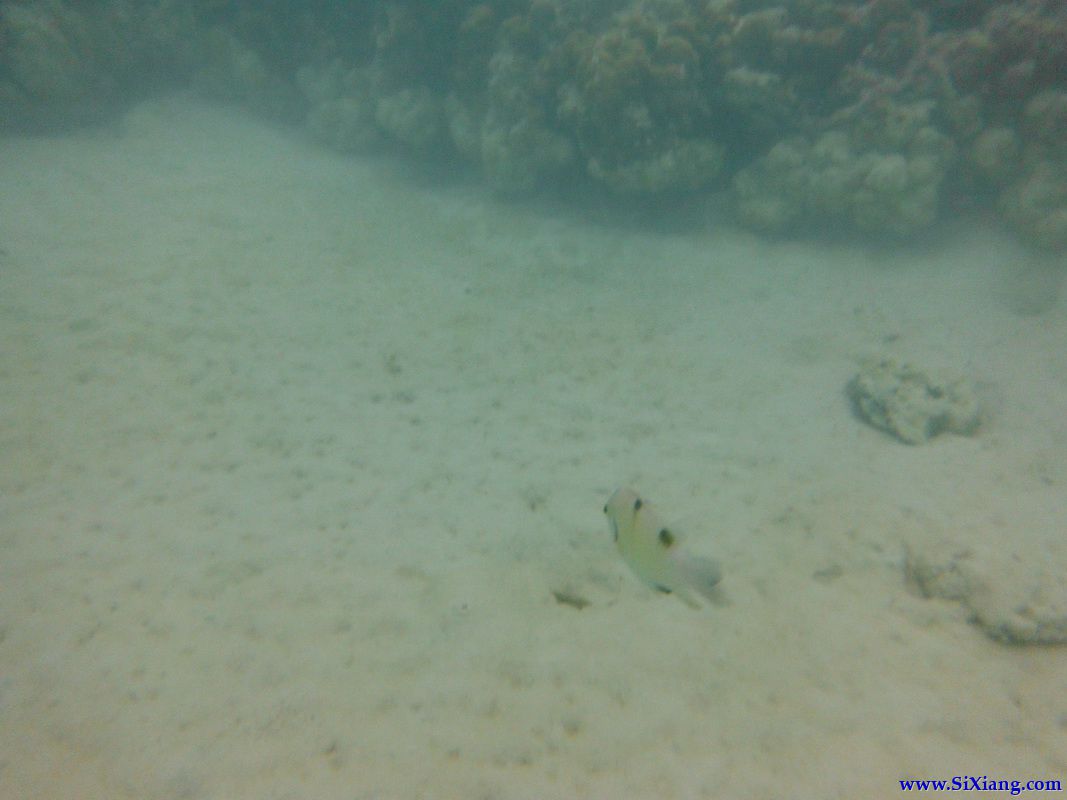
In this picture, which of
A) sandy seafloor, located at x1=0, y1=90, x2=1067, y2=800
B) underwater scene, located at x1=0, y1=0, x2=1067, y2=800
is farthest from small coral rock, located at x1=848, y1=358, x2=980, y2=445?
sandy seafloor, located at x1=0, y1=90, x2=1067, y2=800

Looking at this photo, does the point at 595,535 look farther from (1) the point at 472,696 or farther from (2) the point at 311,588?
(2) the point at 311,588

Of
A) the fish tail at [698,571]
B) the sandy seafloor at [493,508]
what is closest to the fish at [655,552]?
the fish tail at [698,571]

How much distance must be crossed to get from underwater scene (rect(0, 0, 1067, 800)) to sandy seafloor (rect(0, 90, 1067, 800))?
0.03m

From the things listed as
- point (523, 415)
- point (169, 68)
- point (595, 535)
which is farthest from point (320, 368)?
point (169, 68)

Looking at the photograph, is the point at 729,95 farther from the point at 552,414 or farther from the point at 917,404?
the point at 552,414

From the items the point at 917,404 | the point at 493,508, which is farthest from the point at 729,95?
the point at 493,508

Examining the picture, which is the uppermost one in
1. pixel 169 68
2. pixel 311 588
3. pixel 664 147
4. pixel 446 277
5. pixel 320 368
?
pixel 169 68

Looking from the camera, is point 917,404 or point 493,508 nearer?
point 493,508

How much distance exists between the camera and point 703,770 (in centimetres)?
273

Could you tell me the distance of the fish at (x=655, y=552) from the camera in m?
2.02

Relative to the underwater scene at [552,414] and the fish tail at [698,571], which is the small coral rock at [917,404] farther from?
the fish tail at [698,571]

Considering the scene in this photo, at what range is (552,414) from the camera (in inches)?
235

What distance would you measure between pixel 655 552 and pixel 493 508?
9.24 ft

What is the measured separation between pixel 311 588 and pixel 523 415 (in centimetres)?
275
